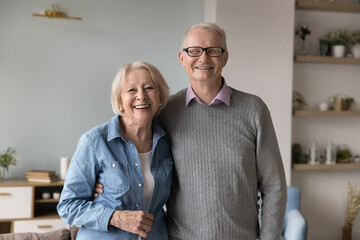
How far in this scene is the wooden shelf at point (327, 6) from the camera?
477 cm

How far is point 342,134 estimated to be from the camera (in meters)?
5.16

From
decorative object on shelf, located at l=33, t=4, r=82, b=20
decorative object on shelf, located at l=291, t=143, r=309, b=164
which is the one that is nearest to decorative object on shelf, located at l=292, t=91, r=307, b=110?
decorative object on shelf, located at l=291, t=143, r=309, b=164

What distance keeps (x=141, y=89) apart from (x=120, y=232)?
22.9 inches

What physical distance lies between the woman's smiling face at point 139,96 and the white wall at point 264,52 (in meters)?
2.63

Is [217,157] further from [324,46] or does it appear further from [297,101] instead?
[324,46]

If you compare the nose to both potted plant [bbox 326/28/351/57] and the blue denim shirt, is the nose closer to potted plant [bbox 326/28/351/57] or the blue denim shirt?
the blue denim shirt

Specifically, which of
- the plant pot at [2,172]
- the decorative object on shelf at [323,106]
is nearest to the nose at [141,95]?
the plant pot at [2,172]

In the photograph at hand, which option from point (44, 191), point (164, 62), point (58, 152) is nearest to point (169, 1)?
point (164, 62)

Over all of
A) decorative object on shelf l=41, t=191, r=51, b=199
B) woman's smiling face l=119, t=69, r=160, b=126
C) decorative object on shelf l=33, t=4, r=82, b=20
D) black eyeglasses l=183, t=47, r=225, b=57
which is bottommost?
decorative object on shelf l=41, t=191, r=51, b=199

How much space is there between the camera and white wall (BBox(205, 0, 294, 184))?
446 cm

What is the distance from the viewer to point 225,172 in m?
1.93

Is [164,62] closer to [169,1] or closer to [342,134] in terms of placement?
[169,1]

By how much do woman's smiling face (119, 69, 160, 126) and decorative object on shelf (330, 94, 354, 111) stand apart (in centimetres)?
358

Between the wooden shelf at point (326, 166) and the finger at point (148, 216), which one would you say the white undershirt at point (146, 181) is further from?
the wooden shelf at point (326, 166)
